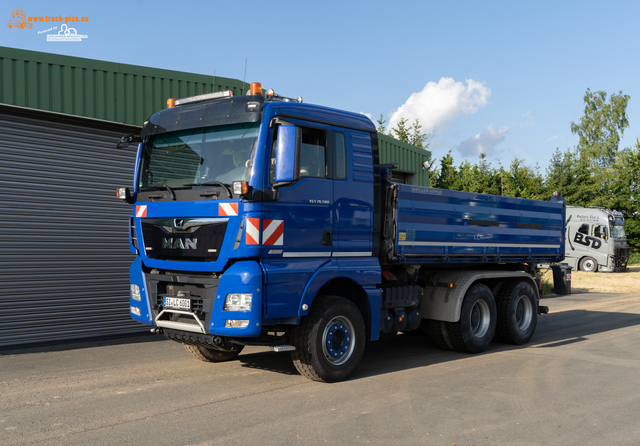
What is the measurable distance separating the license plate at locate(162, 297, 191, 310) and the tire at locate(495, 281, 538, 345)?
5.58 metres

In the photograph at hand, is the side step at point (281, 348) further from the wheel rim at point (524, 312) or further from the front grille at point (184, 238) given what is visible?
the wheel rim at point (524, 312)

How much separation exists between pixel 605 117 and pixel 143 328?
2194 inches

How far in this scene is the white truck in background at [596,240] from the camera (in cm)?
2998

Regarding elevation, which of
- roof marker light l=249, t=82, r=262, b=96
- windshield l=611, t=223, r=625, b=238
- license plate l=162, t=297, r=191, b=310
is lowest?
license plate l=162, t=297, r=191, b=310

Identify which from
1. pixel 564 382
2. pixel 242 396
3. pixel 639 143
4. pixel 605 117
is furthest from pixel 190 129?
pixel 605 117

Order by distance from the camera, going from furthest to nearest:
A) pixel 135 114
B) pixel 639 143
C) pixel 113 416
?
pixel 639 143
pixel 135 114
pixel 113 416

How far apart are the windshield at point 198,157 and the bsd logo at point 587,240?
28.6 metres

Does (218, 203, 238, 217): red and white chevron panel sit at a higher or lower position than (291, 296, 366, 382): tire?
higher

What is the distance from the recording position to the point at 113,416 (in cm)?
530

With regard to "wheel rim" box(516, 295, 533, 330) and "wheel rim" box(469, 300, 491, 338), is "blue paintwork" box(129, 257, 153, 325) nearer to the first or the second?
"wheel rim" box(469, 300, 491, 338)

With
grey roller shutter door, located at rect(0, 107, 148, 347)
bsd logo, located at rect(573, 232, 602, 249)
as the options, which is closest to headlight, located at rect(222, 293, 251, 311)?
grey roller shutter door, located at rect(0, 107, 148, 347)

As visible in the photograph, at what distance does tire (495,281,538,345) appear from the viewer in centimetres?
952

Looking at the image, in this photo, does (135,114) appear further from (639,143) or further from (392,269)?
(639,143)

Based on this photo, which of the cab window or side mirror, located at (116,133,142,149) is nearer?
the cab window
